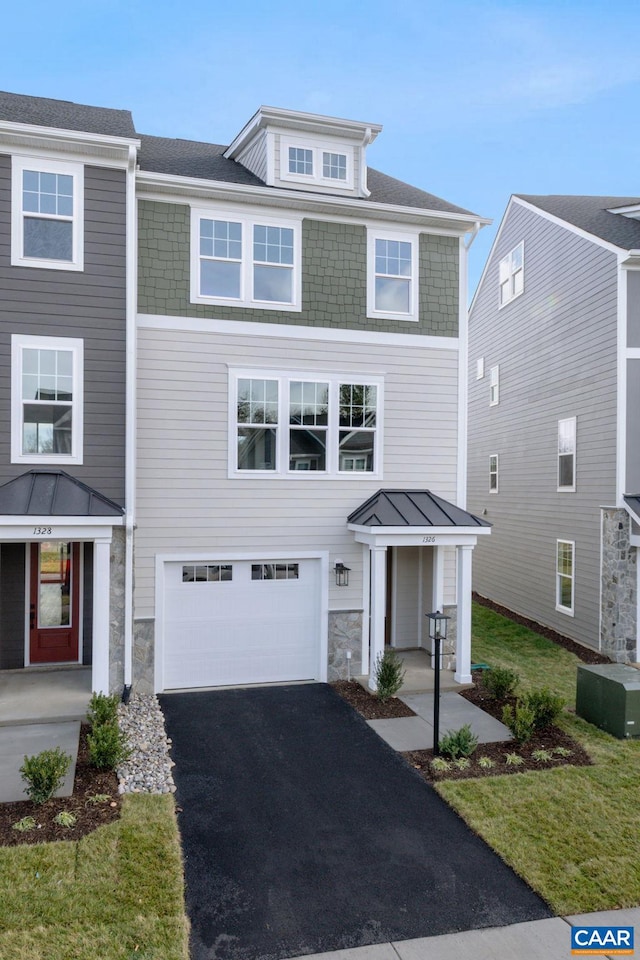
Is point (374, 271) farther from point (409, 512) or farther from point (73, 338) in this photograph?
point (73, 338)

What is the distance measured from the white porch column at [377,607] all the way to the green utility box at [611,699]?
2959mm

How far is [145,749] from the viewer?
306 inches

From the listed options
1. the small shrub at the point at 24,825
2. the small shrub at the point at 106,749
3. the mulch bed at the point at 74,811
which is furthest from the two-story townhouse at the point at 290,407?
the small shrub at the point at 24,825

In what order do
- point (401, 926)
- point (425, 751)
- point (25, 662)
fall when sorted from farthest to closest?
1. point (25, 662)
2. point (425, 751)
3. point (401, 926)

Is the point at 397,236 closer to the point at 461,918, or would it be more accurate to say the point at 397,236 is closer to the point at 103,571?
the point at 103,571

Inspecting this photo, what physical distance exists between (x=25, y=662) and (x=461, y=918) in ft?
26.5

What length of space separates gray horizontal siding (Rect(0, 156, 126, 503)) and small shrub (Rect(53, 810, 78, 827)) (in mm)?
4453

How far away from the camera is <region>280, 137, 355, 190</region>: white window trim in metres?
10.9

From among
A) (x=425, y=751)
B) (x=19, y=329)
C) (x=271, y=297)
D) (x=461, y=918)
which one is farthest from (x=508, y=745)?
(x=19, y=329)

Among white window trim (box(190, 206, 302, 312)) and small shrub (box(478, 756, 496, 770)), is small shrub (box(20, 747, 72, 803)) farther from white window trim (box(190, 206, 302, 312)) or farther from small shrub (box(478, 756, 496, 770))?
white window trim (box(190, 206, 302, 312))

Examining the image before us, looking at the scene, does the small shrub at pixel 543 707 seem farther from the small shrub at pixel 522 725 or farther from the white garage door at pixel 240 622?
the white garage door at pixel 240 622

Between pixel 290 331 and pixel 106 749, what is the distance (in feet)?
22.3

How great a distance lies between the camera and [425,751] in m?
7.89

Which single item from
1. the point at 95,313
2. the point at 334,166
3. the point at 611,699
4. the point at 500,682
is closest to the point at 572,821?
the point at 611,699
